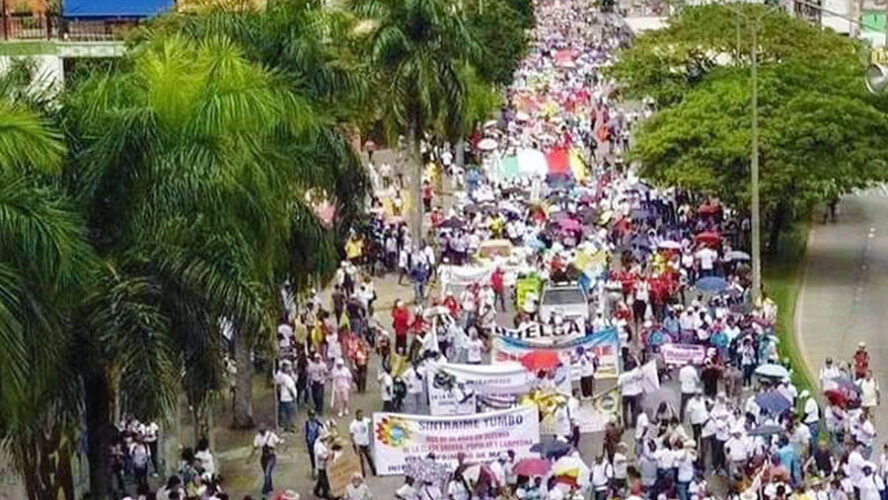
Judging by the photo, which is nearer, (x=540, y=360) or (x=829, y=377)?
(x=829, y=377)

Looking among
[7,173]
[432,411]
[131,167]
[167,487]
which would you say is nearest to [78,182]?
[131,167]

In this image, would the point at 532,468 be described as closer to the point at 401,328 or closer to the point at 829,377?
the point at 829,377

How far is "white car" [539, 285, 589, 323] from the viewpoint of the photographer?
3294 cm

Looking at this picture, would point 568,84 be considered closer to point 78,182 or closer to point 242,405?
point 242,405

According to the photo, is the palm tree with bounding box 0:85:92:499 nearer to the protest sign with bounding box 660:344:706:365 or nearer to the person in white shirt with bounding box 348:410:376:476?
the person in white shirt with bounding box 348:410:376:476

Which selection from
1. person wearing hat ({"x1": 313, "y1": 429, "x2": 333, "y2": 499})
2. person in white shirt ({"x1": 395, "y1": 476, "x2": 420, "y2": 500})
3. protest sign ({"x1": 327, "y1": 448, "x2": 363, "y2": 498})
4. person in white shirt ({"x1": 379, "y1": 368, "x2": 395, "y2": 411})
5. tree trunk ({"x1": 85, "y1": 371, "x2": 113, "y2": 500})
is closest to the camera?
tree trunk ({"x1": 85, "y1": 371, "x2": 113, "y2": 500})

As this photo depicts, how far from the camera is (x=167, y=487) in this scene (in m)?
22.6

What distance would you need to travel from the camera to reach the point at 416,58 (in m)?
41.1

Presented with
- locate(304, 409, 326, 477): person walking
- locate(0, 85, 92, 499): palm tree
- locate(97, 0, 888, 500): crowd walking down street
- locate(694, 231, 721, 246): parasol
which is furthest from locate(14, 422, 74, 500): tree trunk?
locate(694, 231, 721, 246): parasol

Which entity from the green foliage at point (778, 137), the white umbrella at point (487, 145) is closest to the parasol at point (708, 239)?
the green foliage at point (778, 137)

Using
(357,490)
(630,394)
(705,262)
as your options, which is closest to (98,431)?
(357,490)

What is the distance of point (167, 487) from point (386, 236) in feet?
64.4

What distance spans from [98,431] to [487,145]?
38.2 metres

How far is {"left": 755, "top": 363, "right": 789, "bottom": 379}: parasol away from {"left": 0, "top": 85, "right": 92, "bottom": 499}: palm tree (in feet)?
38.8
